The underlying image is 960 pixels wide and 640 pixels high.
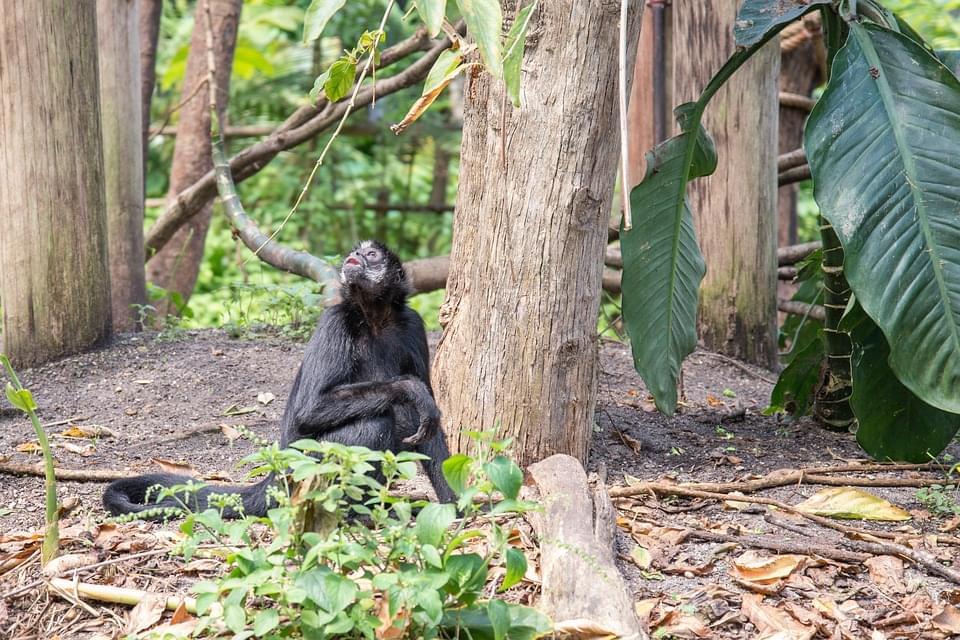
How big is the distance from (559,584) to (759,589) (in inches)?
28.2

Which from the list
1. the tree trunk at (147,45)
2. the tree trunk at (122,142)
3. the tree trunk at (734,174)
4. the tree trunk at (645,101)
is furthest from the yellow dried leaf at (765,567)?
the tree trunk at (147,45)

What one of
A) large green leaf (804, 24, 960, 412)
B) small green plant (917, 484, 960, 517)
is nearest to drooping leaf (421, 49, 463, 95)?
large green leaf (804, 24, 960, 412)

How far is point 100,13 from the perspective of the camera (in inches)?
252

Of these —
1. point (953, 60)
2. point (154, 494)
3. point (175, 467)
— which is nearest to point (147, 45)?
point (175, 467)

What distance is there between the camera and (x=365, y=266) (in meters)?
4.79

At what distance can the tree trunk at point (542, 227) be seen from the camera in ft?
12.4

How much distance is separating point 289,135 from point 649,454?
11.6ft

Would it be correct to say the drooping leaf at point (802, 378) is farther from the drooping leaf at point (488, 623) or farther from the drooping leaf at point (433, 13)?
the drooping leaf at point (433, 13)

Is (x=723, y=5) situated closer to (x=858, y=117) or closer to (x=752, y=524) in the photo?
(x=858, y=117)

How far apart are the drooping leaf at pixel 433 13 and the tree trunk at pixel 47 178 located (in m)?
4.21

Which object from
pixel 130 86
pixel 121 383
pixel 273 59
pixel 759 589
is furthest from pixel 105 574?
pixel 273 59

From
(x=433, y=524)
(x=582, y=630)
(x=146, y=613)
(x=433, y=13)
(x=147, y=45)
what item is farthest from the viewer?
(x=147, y=45)

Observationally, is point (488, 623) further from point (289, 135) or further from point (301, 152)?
point (301, 152)

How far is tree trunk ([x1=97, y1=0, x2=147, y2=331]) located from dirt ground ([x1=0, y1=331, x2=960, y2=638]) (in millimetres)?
620
